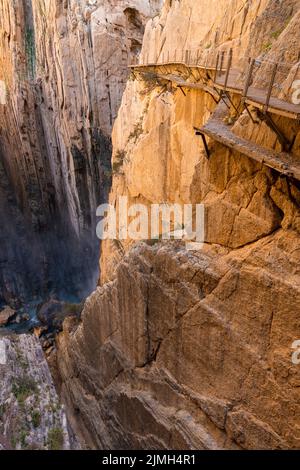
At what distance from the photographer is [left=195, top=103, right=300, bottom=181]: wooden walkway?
6.49m

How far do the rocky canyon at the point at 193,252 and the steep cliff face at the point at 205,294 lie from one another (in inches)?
1.6

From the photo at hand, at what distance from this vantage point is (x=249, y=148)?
24.2ft

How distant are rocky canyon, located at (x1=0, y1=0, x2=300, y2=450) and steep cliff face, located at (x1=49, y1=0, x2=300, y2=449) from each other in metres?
0.04

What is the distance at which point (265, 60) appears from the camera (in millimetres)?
8445

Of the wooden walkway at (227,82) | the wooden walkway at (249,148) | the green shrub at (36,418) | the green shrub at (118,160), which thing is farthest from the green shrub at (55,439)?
the wooden walkway at (227,82)

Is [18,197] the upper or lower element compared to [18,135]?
lower

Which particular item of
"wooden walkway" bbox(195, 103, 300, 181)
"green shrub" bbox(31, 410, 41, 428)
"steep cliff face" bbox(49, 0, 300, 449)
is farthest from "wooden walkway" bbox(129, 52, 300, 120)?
"green shrub" bbox(31, 410, 41, 428)

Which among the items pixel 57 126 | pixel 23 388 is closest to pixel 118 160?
pixel 23 388

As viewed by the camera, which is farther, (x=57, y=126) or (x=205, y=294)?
(x=57, y=126)

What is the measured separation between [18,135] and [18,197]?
6539mm

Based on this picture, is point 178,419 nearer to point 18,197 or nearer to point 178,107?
point 178,107

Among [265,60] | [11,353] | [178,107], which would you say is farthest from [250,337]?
[11,353]

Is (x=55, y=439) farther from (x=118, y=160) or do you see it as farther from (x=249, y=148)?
(x=118, y=160)

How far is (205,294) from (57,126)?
24007mm
